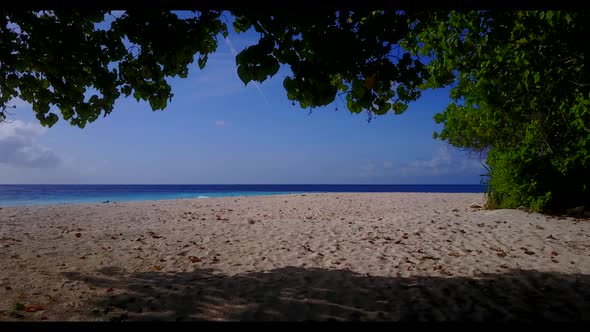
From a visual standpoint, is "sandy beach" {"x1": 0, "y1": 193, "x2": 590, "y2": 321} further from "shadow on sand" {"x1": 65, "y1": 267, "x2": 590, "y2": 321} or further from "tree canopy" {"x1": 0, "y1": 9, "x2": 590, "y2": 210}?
"tree canopy" {"x1": 0, "y1": 9, "x2": 590, "y2": 210}

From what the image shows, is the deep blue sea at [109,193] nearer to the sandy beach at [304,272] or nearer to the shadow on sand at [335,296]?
the sandy beach at [304,272]

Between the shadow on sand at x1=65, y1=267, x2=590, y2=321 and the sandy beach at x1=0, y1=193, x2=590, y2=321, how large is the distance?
0.02 meters

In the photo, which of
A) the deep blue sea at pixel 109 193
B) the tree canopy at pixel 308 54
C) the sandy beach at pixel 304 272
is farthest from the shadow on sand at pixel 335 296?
the deep blue sea at pixel 109 193

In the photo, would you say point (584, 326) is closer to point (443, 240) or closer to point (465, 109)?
point (443, 240)

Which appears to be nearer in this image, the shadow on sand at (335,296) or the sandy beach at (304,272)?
the shadow on sand at (335,296)

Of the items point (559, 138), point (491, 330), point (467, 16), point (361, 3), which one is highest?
point (467, 16)

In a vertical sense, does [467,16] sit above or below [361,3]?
above

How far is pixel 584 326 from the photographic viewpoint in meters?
1.63

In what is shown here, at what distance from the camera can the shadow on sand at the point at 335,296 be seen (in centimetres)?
441

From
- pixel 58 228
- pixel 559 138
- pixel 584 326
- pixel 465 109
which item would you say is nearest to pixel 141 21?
pixel 584 326

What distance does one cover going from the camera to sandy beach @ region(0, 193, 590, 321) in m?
4.57

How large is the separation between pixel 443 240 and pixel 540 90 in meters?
4.10

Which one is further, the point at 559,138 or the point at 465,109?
the point at 465,109

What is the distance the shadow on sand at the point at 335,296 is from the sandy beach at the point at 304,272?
0.02 m
